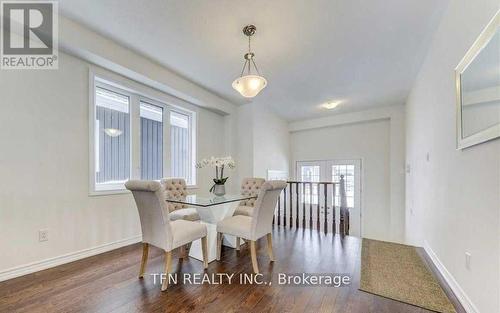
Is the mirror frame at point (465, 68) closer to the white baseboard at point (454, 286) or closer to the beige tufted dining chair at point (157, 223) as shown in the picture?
the white baseboard at point (454, 286)

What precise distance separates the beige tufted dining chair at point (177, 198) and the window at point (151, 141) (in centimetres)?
58

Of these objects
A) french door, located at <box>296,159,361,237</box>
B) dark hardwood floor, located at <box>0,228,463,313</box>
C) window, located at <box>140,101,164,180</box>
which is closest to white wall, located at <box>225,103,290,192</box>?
french door, located at <box>296,159,361,237</box>

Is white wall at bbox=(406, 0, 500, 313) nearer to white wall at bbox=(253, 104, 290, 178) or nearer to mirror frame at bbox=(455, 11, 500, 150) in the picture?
mirror frame at bbox=(455, 11, 500, 150)

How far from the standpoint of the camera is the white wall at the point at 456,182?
140 centimetres

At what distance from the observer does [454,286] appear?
1.92 meters

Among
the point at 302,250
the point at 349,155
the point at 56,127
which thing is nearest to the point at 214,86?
the point at 56,127

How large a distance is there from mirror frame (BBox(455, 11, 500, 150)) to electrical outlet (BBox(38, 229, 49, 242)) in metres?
3.93

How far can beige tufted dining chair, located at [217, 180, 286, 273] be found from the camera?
2318mm

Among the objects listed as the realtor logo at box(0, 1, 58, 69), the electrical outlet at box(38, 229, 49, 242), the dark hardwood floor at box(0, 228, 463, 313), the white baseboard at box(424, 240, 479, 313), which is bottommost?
the dark hardwood floor at box(0, 228, 463, 313)

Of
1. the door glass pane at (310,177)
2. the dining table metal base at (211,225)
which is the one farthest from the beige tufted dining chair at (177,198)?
the door glass pane at (310,177)

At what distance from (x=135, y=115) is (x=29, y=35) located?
55.4 inches

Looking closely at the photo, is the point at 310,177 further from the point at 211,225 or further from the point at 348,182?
the point at 211,225

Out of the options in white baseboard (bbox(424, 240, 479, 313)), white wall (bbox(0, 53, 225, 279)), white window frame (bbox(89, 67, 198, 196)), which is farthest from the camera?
white window frame (bbox(89, 67, 198, 196))

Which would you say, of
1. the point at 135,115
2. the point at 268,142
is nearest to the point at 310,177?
the point at 268,142
